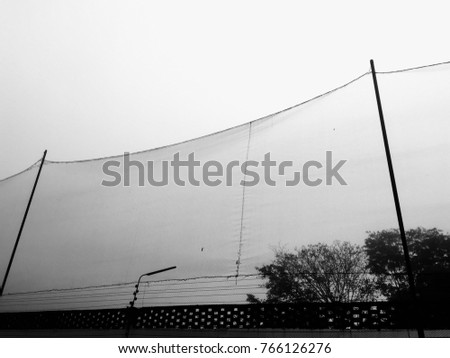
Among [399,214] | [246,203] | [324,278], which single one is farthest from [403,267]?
[246,203]

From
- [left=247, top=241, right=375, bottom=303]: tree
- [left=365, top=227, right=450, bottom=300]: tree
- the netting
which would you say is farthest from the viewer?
[left=365, top=227, right=450, bottom=300]: tree

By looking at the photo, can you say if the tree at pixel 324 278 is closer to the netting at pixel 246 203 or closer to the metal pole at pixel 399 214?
the netting at pixel 246 203

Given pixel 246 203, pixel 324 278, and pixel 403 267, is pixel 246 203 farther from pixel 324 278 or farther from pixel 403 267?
pixel 403 267

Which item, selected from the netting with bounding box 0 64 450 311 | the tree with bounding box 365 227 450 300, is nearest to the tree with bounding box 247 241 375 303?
the tree with bounding box 365 227 450 300

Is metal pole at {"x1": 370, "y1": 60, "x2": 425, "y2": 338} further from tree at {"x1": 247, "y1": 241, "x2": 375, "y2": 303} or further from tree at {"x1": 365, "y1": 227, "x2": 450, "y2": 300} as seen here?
tree at {"x1": 365, "y1": 227, "x2": 450, "y2": 300}

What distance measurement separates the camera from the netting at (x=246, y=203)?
238cm

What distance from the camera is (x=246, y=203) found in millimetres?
2541

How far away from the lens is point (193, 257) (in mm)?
2641

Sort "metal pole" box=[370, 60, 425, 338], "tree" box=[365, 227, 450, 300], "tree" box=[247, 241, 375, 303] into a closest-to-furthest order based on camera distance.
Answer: "metal pole" box=[370, 60, 425, 338] → "tree" box=[247, 241, 375, 303] → "tree" box=[365, 227, 450, 300]

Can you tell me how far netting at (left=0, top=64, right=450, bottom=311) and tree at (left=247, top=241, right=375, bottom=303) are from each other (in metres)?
0.51

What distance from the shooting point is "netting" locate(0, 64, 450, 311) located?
7.80 feet

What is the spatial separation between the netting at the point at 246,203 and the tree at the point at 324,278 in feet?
1.68

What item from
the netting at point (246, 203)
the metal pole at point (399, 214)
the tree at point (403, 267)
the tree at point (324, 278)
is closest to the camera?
the metal pole at point (399, 214)

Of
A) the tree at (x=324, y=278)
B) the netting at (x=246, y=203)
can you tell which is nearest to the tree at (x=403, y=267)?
the tree at (x=324, y=278)
